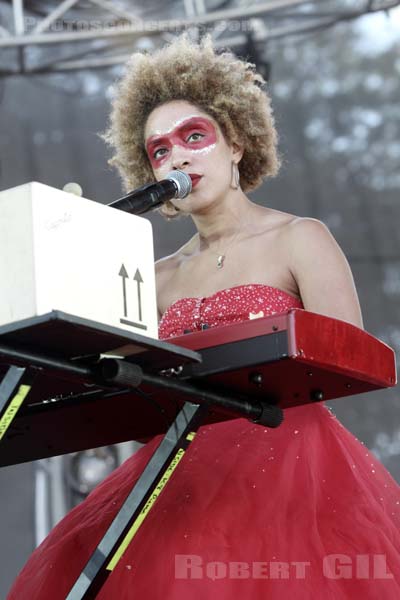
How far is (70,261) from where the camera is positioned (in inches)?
54.9

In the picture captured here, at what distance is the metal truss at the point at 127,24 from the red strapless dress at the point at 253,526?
7.44ft

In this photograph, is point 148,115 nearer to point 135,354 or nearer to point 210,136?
point 210,136

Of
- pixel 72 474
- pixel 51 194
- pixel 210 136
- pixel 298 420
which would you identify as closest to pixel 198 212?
pixel 210 136

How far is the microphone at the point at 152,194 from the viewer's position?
5.72 ft

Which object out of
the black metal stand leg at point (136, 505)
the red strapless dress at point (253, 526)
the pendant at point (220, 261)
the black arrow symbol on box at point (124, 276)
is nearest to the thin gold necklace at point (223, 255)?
the pendant at point (220, 261)

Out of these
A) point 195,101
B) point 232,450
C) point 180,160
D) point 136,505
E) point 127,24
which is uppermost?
point 127,24

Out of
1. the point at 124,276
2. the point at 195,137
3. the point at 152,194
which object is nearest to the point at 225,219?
the point at 195,137

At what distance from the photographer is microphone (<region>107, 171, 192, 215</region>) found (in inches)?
68.6

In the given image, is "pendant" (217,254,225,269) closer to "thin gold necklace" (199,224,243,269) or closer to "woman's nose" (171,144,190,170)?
"thin gold necklace" (199,224,243,269)

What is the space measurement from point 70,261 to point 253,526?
61 cm

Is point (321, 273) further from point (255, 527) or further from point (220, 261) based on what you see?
point (255, 527)

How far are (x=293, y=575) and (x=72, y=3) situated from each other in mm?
2778

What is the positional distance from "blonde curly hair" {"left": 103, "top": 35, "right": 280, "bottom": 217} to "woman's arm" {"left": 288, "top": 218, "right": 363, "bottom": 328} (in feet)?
1.16

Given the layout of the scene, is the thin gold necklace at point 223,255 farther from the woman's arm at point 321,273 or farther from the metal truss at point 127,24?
the metal truss at point 127,24
